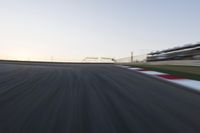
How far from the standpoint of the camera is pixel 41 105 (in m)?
3.81

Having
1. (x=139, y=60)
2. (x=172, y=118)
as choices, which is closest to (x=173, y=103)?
(x=172, y=118)

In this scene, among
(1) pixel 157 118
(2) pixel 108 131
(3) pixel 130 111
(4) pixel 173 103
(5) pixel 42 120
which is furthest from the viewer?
(4) pixel 173 103

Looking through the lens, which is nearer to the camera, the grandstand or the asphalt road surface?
the asphalt road surface

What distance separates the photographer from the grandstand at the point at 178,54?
795 inches

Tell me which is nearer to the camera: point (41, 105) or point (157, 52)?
point (41, 105)

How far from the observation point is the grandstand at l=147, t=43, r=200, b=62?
2020 centimetres

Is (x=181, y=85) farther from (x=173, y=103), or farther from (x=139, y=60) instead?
(x=139, y=60)

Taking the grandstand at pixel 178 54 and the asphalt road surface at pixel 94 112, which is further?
the grandstand at pixel 178 54

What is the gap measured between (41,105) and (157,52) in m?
26.2

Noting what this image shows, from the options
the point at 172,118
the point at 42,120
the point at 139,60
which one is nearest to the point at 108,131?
the point at 42,120

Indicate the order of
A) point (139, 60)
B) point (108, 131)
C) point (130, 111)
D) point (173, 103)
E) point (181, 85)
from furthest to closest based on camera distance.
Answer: point (139, 60)
point (181, 85)
point (173, 103)
point (130, 111)
point (108, 131)

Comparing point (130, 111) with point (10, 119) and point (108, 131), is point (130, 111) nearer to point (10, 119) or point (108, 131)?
point (108, 131)

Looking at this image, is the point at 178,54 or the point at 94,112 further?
the point at 178,54

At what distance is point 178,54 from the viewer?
76.3 ft
